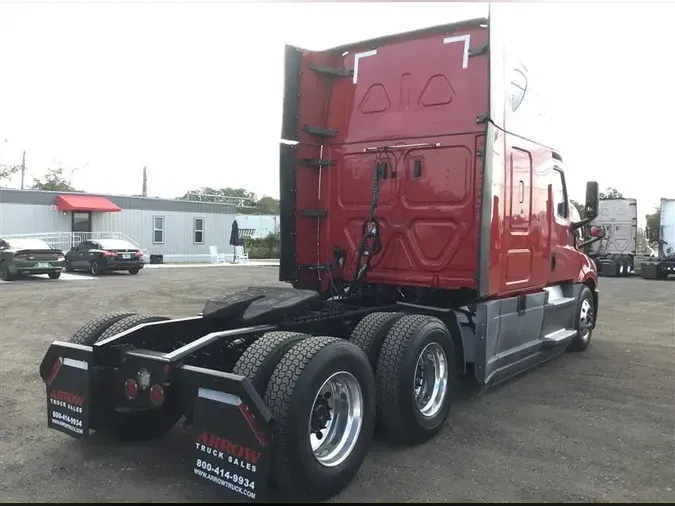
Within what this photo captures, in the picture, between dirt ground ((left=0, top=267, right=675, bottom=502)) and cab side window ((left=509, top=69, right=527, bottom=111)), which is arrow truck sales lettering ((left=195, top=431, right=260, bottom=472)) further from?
cab side window ((left=509, top=69, right=527, bottom=111))

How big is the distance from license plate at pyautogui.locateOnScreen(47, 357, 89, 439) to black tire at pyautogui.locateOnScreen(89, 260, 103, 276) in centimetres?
1919

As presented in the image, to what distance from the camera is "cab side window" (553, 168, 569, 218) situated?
675 centimetres

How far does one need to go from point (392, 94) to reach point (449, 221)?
1428 mm

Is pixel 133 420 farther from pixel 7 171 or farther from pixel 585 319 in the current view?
pixel 7 171

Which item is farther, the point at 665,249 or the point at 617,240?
the point at 617,240

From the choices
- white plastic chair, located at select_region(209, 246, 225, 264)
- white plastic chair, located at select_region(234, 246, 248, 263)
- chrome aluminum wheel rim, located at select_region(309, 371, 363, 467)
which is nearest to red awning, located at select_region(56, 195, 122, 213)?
white plastic chair, located at select_region(209, 246, 225, 264)

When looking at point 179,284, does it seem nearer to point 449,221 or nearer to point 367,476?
point 449,221

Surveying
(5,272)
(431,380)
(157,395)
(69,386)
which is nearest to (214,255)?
(5,272)

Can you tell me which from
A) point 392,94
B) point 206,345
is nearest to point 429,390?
point 206,345

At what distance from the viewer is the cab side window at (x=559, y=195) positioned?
6754 millimetres

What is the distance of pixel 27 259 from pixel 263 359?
18290mm

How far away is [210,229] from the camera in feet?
112

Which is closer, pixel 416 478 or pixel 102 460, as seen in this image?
pixel 416 478

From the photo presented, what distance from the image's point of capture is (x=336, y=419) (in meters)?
3.74
